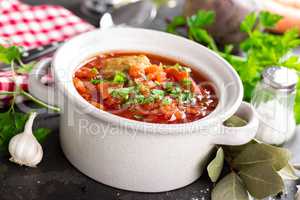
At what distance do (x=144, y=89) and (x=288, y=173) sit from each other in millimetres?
497

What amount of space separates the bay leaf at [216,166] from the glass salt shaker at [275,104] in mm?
245

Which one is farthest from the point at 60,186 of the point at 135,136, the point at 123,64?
the point at 123,64

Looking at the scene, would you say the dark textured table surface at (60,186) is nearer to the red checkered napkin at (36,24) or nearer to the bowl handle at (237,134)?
the bowl handle at (237,134)

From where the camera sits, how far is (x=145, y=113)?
1401 millimetres

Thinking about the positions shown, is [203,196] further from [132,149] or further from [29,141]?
[29,141]

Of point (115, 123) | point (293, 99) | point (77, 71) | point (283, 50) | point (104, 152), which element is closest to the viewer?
point (115, 123)

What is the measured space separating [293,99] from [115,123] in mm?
677

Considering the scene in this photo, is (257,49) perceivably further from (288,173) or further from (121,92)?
(121,92)

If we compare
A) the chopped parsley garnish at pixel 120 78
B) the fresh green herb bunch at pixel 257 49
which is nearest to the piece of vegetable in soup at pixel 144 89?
the chopped parsley garnish at pixel 120 78

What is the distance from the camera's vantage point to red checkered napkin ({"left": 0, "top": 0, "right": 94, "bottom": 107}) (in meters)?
2.09

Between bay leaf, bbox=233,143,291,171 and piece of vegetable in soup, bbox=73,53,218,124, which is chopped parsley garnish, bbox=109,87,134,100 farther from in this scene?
bay leaf, bbox=233,143,291,171

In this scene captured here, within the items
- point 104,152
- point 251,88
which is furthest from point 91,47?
point 251,88

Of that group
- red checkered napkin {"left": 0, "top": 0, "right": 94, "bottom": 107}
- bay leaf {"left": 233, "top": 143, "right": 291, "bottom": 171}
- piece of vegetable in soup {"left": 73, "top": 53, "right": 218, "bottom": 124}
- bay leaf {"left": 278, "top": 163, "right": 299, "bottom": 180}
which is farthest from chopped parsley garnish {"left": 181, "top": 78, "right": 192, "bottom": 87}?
red checkered napkin {"left": 0, "top": 0, "right": 94, "bottom": 107}

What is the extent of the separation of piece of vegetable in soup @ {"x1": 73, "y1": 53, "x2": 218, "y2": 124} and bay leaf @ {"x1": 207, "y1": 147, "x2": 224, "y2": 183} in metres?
0.12
